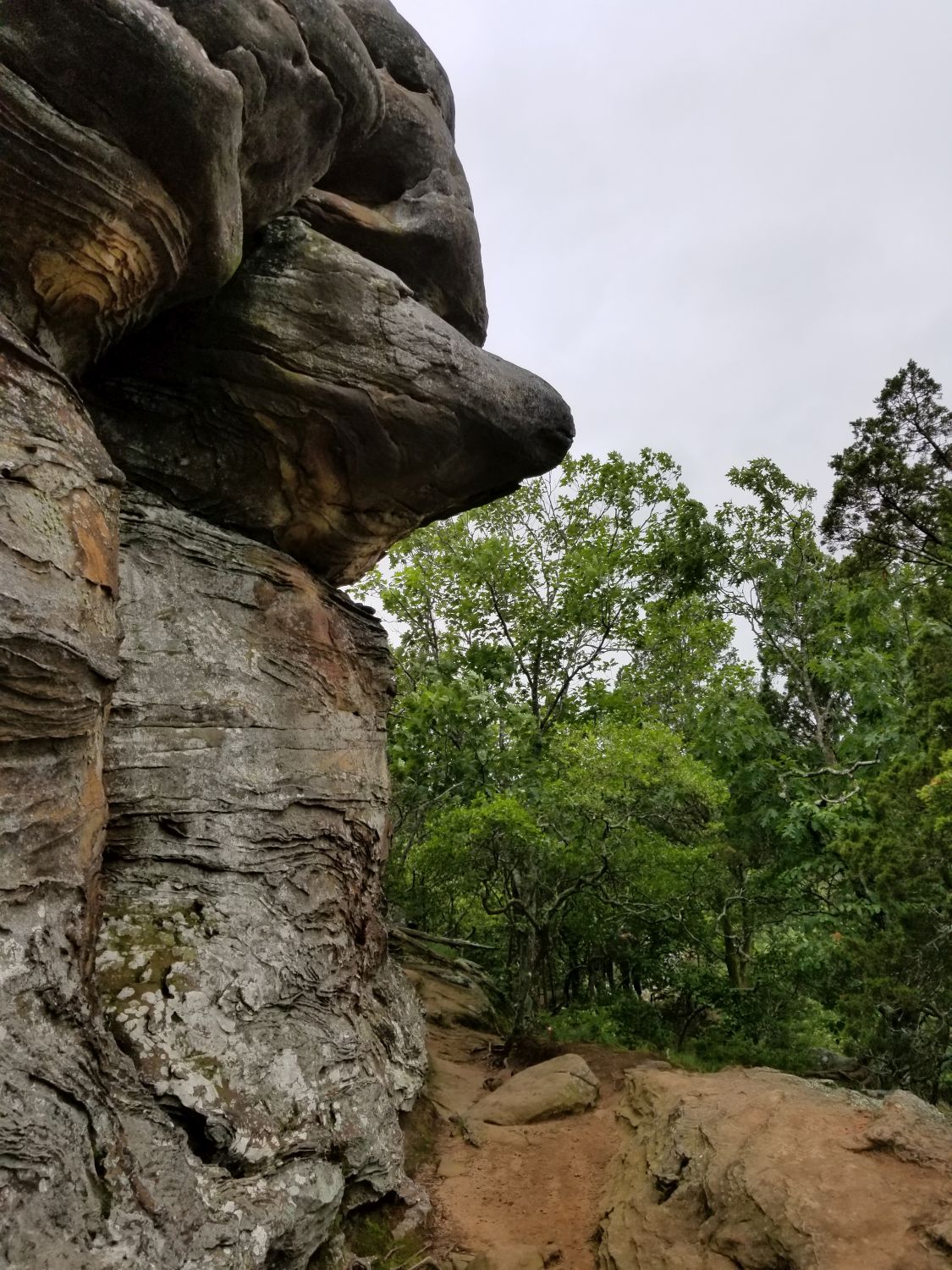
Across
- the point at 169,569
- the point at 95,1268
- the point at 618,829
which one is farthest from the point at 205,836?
the point at 618,829

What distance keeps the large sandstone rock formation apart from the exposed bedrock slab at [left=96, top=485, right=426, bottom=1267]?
0.09 feet

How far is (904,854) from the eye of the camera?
9.76 m

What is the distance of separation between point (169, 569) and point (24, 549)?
270 cm

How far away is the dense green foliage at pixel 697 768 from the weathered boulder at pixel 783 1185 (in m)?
3.20

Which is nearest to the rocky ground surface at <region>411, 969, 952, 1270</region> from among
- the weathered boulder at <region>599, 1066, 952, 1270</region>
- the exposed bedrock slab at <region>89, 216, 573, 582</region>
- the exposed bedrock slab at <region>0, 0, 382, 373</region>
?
the weathered boulder at <region>599, 1066, 952, 1270</region>

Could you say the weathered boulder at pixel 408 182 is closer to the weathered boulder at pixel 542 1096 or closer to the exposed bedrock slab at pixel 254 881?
the exposed bedrock slab at pixel 254 881

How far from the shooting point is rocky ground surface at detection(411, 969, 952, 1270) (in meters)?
5.41

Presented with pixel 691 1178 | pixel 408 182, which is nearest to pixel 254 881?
pixel 691 1178

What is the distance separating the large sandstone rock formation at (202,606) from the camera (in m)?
5.11

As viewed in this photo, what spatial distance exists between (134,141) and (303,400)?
2905mm

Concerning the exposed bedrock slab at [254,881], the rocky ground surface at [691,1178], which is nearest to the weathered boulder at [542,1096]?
the rocky ground surface at [691,1178]

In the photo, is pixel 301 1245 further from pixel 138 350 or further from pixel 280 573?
pixel 138 350

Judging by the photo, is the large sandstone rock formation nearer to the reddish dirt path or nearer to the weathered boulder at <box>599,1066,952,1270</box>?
the reddish dirt path

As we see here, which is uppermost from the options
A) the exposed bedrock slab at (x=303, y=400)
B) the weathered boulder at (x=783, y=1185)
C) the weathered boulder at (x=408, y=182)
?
the weathered boulder at (x=408, y=182)
